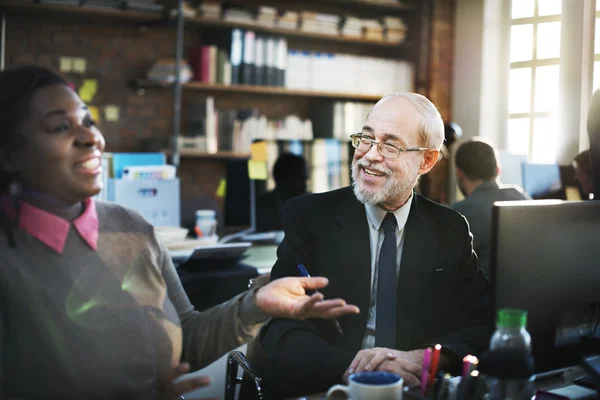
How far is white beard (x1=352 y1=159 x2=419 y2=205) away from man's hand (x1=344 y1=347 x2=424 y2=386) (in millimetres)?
420

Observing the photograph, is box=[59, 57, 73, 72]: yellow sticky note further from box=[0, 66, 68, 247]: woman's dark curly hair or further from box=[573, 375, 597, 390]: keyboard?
box=[573, 375, 597, 390]: keyboard

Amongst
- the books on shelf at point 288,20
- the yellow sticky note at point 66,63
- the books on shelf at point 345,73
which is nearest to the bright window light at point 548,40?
the books on shelf at point 345,73

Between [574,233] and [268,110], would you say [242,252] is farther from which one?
[268,110]

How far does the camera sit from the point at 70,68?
463 cm

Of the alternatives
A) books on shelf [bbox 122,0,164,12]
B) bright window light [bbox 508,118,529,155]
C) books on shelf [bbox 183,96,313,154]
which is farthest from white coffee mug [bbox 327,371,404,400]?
bright window light [bbox 508,118,529,155]

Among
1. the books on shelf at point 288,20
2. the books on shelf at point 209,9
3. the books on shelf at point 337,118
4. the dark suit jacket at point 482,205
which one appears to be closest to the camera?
the dark suit jacket at point 482,205

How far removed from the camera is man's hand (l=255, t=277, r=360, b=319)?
1109 mm

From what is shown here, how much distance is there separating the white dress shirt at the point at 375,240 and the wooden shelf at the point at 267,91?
314cm

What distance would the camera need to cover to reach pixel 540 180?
11.7ft

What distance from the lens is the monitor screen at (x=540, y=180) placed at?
3.52 meters

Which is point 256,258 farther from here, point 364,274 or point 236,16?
point 236,16

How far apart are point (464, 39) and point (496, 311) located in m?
4.68

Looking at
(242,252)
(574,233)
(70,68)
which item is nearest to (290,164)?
(242,252)

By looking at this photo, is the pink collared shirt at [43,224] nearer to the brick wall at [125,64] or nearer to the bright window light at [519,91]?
the brick wall at [125,64]
